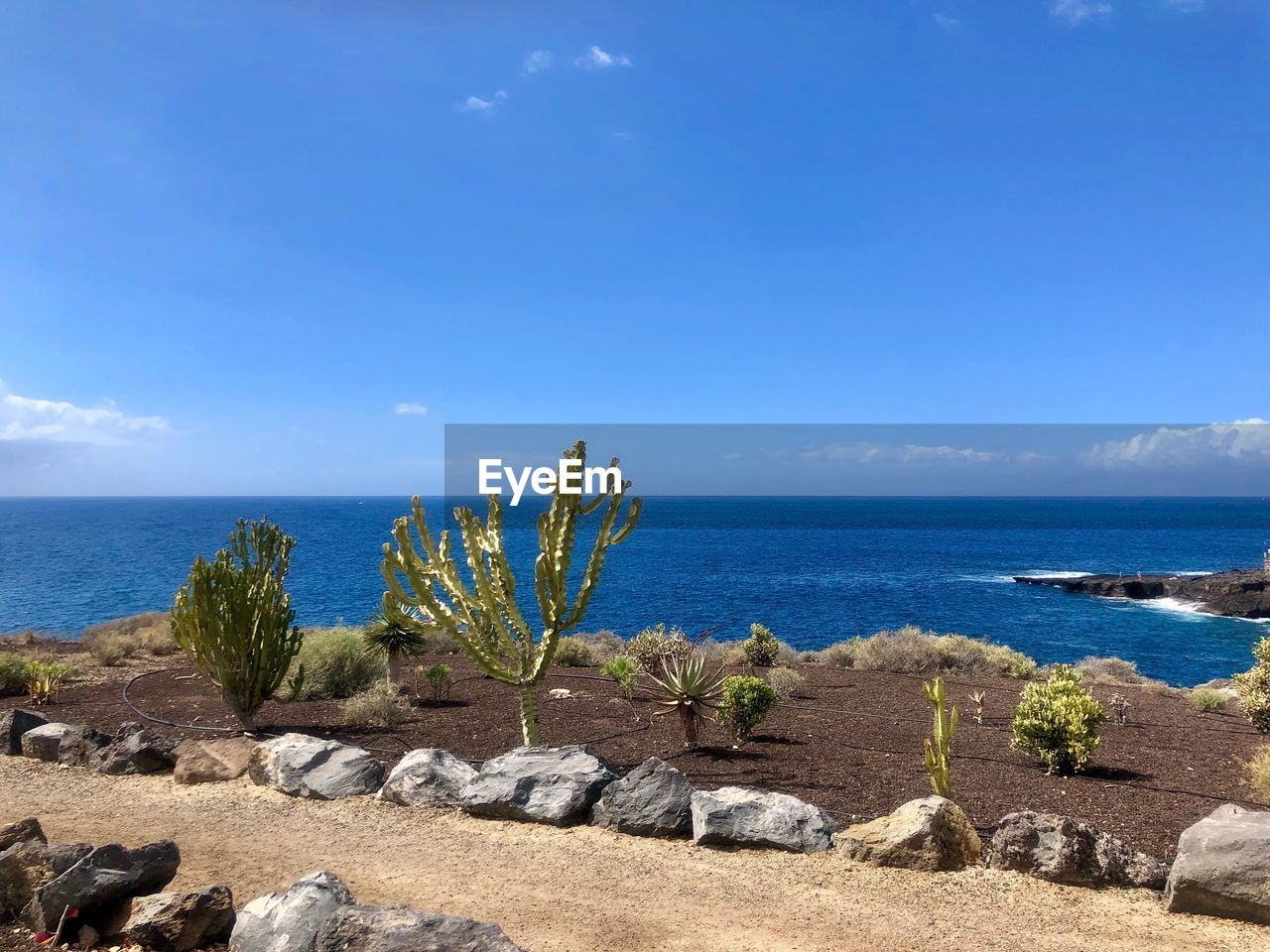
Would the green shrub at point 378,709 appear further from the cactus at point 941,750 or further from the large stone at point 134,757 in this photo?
the cactus at point 941,750

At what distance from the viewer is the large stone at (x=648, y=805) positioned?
6930 millimetres

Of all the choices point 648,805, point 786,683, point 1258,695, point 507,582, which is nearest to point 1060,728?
point 1258,695

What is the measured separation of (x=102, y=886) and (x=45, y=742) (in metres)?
5.89

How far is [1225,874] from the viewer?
5348 mm

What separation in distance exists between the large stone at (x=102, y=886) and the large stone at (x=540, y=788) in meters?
2.76

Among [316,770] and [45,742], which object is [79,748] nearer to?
[45,742]

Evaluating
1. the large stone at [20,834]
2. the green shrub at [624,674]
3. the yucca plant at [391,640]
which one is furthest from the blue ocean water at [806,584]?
the large stone at [20,834]

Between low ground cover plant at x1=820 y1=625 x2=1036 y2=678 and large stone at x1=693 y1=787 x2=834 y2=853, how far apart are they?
38.0 feet

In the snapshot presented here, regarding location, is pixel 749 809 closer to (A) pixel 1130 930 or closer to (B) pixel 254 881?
(A) pixel 1130 930

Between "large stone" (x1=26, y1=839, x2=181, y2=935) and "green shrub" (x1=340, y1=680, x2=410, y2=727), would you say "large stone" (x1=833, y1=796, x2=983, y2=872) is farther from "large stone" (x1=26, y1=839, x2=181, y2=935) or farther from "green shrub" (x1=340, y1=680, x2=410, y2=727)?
"green shrub" (x1=340, y1=680, x2=410, y2=727)

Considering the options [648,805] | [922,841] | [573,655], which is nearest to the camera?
[922,841]

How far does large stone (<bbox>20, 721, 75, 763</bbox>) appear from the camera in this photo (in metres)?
9.39

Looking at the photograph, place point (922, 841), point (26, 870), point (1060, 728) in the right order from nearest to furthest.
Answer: point (26, 870) → point (922, 841) → point (1060, 728)

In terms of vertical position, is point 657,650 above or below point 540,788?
below
